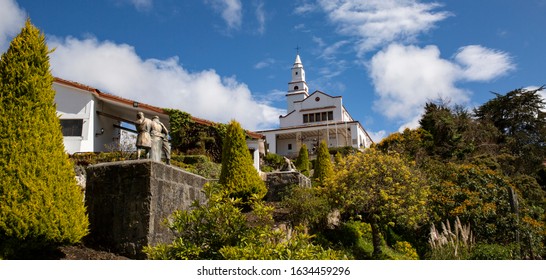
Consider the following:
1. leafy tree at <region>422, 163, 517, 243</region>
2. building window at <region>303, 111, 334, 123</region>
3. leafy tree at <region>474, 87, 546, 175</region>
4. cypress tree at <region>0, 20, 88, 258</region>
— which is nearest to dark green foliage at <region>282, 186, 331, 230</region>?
leafy tree at <region>422, 163, 517, 243</region>

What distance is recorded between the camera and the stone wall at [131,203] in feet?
22.9

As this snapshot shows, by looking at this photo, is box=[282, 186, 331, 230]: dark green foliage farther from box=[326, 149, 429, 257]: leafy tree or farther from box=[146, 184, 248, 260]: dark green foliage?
box=[146, 184, 248, 260]: dark green foliage

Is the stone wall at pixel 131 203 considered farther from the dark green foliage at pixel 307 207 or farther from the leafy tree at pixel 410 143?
the leafy tree at pixel 410 143

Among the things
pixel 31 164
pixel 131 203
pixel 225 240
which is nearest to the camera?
pixel 225 240

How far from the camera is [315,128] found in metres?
46.0

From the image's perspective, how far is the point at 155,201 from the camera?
277 inches

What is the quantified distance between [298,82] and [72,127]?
125ft

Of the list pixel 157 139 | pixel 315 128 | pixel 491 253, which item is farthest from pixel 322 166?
pixel 315 128

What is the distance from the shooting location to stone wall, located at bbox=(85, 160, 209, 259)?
22.9ft

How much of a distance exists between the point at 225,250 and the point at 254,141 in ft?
67.9

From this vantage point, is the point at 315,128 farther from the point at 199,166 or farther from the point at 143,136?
the point at 143,136

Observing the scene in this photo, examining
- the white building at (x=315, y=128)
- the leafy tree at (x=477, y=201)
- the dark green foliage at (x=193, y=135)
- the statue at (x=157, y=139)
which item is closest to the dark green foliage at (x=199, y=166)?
the dark green foliage at (x=193, y=135)

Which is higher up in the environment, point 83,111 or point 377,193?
point 83,111

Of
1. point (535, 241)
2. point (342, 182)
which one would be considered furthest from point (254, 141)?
point (535, 241)
